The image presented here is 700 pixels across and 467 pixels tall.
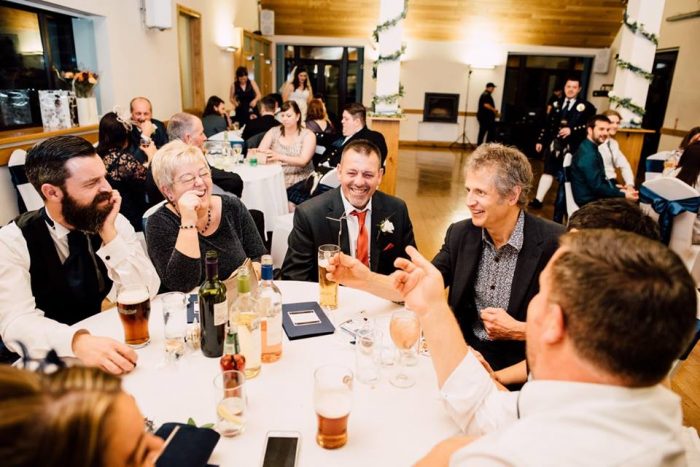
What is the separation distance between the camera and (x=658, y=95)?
10312 millimetres

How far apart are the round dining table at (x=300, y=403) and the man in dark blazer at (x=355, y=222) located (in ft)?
2.89

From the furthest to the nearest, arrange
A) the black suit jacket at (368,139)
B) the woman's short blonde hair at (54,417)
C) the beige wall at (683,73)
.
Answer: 1. the beige wall at (683,73)
2. the black suit jacket at (368,139)
3. the woman's short blonde hair at (54,417)

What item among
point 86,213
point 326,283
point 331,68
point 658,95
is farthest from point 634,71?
point 331,68

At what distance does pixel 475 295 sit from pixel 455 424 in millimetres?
1024

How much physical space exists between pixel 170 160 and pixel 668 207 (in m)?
3.80

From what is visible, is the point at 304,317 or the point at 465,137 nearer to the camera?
the point at 304,317

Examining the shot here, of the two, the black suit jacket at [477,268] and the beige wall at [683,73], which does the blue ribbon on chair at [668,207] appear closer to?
the black suit jacket at [477,268]

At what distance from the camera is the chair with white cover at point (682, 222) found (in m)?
3.73

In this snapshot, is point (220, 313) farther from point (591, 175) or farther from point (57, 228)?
point (591, 175)

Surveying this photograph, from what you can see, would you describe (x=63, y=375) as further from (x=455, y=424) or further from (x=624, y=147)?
(x=624, y=147)

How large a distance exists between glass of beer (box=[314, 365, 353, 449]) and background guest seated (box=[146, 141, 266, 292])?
1001 mm

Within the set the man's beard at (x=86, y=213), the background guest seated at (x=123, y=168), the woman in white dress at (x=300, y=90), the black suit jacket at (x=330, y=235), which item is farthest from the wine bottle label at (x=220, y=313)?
the woman in white dress at (x=300, y=90)

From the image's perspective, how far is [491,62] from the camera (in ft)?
43.5

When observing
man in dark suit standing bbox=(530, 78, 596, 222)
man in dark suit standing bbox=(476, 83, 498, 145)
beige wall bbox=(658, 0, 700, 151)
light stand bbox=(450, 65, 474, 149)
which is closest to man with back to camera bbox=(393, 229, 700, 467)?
man in dark suit standing bbox=(530, 78, 596, 222)
